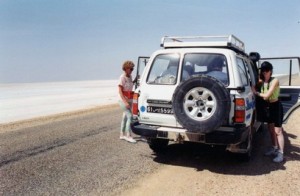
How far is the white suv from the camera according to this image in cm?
575

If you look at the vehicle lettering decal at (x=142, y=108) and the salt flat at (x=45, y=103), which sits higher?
the vehicle lettering decal at (x=142, y=108)

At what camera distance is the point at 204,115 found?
19.0ft

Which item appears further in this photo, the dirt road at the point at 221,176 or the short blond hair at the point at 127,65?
the short blond hair at the point at 127,65

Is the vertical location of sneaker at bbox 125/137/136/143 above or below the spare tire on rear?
below

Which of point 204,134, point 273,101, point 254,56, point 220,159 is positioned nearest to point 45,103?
point 254,56

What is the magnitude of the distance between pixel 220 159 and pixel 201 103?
182 centimetres

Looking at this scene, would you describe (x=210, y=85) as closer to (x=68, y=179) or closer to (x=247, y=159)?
(x=247, y=159)

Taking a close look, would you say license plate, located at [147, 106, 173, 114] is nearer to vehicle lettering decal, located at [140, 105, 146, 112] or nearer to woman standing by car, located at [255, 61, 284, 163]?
vehicle lettering decal, located at [140, 105, 146, 112]

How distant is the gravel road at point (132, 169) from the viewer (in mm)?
5332

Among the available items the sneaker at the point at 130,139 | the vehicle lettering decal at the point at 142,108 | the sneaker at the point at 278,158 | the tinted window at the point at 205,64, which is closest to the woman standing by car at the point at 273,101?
the sneaker at the point at 278,158

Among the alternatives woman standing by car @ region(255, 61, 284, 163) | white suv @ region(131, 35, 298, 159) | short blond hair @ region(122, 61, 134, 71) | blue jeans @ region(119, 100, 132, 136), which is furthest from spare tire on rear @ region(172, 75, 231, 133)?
blue jeans @ region(119, 100, 132, 136)

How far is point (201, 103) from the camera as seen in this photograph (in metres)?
5.83

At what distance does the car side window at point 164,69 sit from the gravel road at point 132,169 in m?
1.60

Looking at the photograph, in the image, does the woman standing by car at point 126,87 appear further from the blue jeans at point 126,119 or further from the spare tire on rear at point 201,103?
the spare tire on rear at point 201,103
